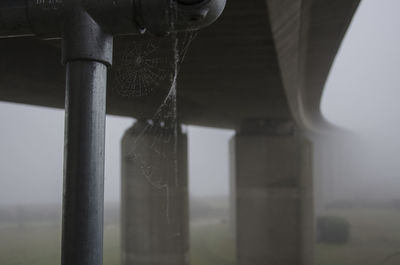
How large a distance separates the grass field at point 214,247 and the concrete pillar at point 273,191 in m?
10.9

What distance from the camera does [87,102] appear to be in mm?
4070

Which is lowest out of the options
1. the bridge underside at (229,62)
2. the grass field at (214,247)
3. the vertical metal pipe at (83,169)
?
the grass field at (214,247)

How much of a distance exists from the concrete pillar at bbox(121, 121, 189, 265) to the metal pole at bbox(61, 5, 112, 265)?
786 inches

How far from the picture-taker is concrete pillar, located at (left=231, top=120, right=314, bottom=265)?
1046 inches

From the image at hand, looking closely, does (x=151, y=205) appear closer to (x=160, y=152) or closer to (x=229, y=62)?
(x=160, y=152)

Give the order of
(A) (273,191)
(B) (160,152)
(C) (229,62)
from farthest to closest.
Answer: (A) (273,191)
(B) (160,152)
(C) (229,62)

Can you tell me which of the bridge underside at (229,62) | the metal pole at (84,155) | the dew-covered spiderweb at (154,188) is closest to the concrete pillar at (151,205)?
the dew-covered spiderweb at (154,188)

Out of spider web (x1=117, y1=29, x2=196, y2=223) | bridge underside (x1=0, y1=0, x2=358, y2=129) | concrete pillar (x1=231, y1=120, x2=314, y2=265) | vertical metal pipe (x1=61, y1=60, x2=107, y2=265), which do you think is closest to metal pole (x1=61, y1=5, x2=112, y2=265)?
vertical metal pipe (x1=61, y1=60, x2=107, y2=265)

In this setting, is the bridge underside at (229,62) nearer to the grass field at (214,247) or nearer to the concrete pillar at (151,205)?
the concrete pillar at (151,205)

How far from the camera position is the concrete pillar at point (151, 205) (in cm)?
2497

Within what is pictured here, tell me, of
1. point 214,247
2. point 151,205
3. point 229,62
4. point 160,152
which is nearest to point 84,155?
point 229,62

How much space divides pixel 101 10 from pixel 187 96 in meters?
14.4

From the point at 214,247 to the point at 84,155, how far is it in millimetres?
43021

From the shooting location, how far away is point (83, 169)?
13.2 feet
